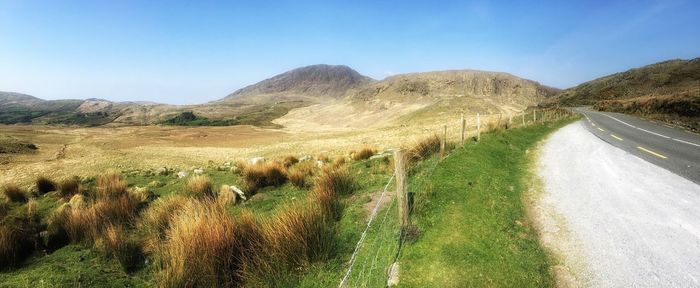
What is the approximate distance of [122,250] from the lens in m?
6.48

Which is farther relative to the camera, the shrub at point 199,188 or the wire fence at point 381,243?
the shrub at point 199,188

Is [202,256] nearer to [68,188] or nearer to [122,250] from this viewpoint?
[122,250]

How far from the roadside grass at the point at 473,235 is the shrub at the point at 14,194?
14.8 m

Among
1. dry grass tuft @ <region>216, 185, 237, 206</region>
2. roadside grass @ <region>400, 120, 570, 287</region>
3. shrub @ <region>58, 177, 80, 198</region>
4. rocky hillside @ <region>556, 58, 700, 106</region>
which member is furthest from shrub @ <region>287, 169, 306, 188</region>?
rocky hillside @ <region>556, 58, 700, 106</region>

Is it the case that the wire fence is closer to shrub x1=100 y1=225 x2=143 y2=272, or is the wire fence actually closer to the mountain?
shrub x1=100 y1=225 x2=143 y2=272

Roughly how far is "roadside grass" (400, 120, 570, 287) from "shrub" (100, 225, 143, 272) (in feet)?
16.1

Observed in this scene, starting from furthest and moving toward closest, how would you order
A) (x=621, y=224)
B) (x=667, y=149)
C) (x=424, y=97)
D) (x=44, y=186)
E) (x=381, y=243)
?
(x=424, y=97), (x=44, y=186), (x=667, y=149), (x=621, y=224), (x=381, y=243)

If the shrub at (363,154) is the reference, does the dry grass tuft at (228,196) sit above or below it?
below

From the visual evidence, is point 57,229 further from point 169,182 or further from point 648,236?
point 648,236

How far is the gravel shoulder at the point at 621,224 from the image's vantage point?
5301 millimetres

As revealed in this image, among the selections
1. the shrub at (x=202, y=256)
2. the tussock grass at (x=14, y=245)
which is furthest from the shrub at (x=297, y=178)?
the tussock grass at (x=14, y=245)

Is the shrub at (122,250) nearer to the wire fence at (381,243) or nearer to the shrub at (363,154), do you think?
the wire fence at (381,243)

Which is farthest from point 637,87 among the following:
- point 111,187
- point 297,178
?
point 111,187

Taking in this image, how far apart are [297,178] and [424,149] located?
5.89 meters
